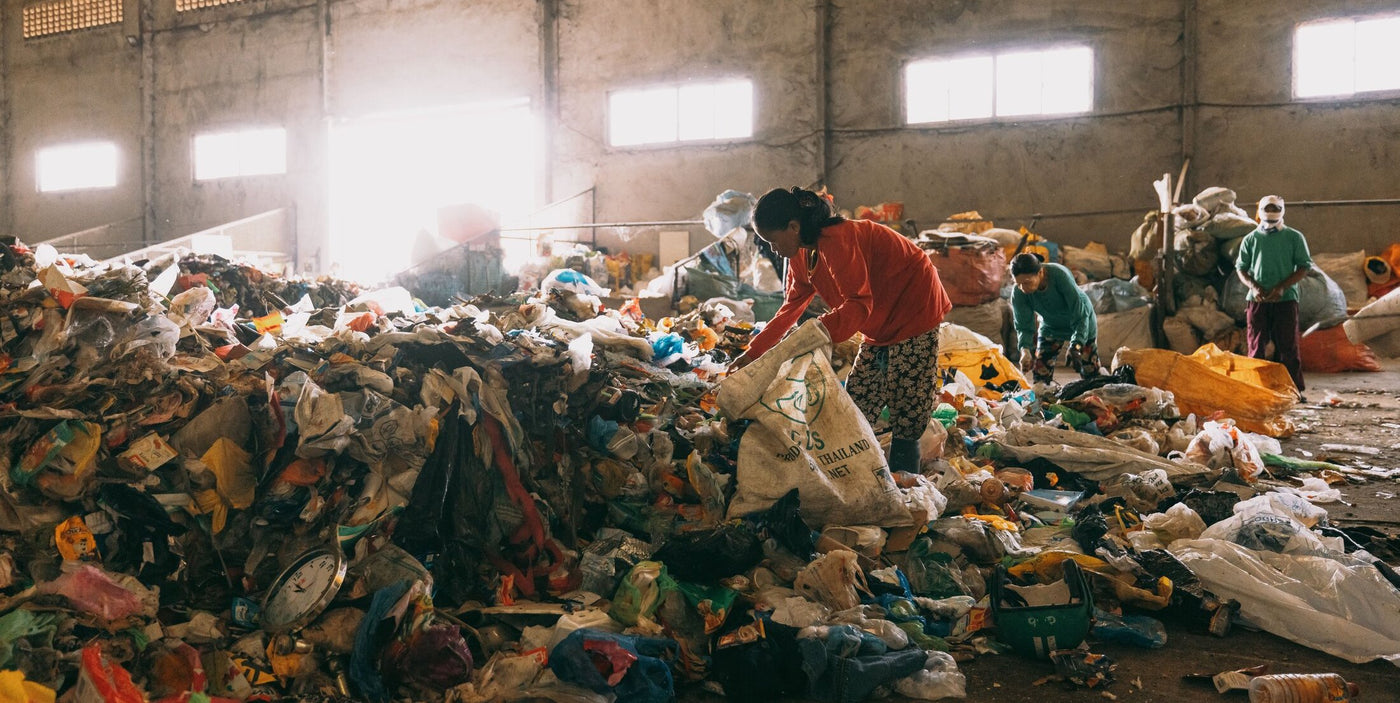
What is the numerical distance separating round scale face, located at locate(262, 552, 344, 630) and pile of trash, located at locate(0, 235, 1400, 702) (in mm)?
10

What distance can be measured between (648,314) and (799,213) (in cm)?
634

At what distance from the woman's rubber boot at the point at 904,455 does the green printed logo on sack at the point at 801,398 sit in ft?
2.28

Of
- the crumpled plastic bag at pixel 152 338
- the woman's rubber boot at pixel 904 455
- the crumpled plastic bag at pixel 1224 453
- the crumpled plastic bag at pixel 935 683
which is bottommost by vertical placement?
the crumpled plastic bag at pixel 935 683

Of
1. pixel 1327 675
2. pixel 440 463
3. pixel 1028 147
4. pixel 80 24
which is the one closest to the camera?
pixel 1327 675

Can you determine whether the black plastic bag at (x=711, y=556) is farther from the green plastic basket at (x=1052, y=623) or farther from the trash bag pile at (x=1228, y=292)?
the trash bag pile at (x=1228, y=292)

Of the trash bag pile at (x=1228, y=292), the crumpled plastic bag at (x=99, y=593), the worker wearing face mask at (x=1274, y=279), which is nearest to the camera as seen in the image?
the crumpled plastic bag at (x=99, y=593)

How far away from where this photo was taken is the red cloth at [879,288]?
3633 millimetres

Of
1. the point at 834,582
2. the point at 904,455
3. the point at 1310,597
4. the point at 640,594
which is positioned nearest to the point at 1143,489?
the point at 904,455

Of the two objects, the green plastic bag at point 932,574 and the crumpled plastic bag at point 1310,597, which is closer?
the crumpled plastic bag at point 1310,597

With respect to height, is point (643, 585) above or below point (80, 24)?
below

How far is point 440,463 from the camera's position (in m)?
3.32

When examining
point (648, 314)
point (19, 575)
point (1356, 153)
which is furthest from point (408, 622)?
point (1356, 153)

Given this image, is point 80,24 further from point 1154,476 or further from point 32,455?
point 1154,476

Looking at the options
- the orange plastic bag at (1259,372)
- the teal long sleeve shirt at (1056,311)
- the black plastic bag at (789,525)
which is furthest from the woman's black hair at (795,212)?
the orange plastic bag at (1259,372)
